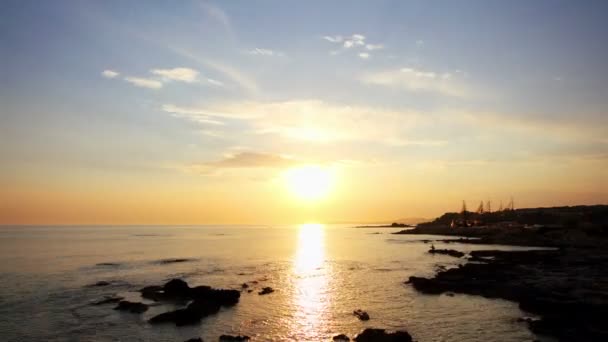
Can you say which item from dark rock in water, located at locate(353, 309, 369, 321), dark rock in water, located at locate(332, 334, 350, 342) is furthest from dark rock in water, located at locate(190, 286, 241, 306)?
dark rock in water, located at locate(332, 334, 350, 342)

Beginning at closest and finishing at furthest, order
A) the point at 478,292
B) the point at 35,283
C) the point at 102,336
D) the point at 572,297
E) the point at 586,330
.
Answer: the point at 586,330 → the point at 102,336 → the point at 572,297 → the point at 478,292 → the point at 35,283

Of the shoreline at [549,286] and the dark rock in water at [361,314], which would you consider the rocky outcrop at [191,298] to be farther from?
the shoreline at [549,286]

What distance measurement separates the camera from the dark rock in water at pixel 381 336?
25.4 m

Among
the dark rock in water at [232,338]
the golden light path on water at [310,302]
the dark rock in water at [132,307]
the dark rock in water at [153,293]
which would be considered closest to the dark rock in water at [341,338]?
the golden light path on water at [310,302]

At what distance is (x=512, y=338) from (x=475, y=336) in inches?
92.7

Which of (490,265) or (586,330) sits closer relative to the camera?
(586,330)

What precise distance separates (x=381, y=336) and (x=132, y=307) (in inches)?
938

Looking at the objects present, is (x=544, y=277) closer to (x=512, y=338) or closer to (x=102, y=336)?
(x=512, y=338)

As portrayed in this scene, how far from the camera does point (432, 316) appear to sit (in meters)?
32.8

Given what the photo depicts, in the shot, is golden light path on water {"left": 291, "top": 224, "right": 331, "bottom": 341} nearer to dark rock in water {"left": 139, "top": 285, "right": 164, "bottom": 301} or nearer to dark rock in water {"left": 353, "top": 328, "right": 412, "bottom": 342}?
dark rock in water {"left": 353, "top": 328, "right": 412, "bottom": 342}

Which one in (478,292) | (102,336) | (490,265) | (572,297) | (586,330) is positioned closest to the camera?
(586,330)

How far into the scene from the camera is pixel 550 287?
4038cm

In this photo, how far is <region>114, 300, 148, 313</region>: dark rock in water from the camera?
35.5m

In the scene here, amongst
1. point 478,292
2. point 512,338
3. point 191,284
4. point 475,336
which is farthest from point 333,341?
point 191,284
